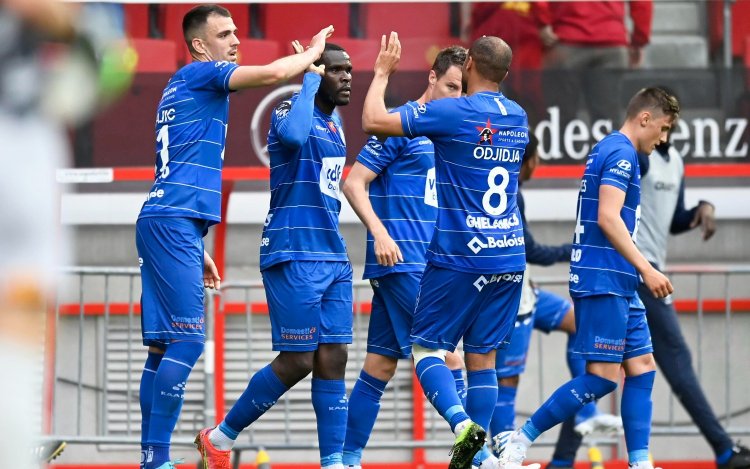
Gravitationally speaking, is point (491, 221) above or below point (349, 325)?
above

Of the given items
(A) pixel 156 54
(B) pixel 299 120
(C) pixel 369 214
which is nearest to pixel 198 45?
(B) pixel 299 120

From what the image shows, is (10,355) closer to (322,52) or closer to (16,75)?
(16,75)

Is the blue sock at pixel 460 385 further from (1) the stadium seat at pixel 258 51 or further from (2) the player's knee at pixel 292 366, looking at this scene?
(1) the stadium seat at pixel 258 51

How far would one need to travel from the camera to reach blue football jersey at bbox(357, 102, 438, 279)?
23.4ft

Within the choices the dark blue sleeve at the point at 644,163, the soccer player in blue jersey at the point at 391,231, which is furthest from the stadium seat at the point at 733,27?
the soccer player in blue jersey at the point at 391,231

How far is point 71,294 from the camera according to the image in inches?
365

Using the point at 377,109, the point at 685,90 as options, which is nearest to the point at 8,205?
the point at 377,109

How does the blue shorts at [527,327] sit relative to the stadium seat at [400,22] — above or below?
below

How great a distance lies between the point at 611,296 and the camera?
6.98m

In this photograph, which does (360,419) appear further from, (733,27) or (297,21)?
(733,27)

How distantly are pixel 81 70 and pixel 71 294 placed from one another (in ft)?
18.5

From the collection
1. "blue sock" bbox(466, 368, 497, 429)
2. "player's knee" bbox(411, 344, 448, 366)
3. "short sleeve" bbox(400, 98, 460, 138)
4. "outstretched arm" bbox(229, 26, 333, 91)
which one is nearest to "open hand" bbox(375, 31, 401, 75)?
"short sleeve" bbox(400, 98, 460, 138)

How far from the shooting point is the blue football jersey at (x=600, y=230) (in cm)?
696

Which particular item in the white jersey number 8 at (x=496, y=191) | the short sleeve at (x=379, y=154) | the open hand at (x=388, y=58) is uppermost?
the open hand at (x=388, y=58)
